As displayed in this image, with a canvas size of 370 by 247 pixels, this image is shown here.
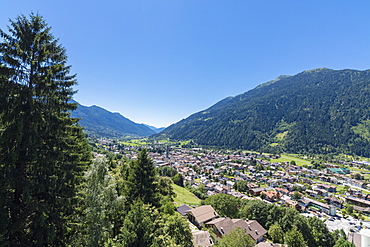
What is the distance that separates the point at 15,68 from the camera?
8.55 m

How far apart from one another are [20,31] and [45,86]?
3205 millimetres

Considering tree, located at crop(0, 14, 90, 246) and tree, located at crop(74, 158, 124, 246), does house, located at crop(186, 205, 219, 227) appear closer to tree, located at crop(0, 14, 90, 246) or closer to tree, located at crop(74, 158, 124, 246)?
tree, located at crop(74, 158, 124, 246)

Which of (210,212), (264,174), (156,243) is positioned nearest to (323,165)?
(264,174)

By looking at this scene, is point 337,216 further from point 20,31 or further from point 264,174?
point 20,31

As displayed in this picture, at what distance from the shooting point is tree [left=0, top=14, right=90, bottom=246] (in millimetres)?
7719

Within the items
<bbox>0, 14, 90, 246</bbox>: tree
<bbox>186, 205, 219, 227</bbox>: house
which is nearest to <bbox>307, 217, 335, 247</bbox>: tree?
<bbox>186, 205, 219, 227</bbox>: house

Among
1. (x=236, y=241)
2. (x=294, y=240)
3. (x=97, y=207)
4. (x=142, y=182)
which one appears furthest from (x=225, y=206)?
(x=97, y=207)

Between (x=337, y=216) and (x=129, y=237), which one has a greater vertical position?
(x=129, y=237)

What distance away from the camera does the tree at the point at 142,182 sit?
19156mm

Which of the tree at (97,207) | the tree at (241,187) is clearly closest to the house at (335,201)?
the tree at (241,187)

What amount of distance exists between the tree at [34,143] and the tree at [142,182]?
31.0 feet

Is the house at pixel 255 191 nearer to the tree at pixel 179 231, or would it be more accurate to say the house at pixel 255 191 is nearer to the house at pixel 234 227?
the house at pixel 234 227

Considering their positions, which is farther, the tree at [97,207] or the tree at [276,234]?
the tree at [276,234]

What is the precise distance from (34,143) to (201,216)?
37331 millimetres
